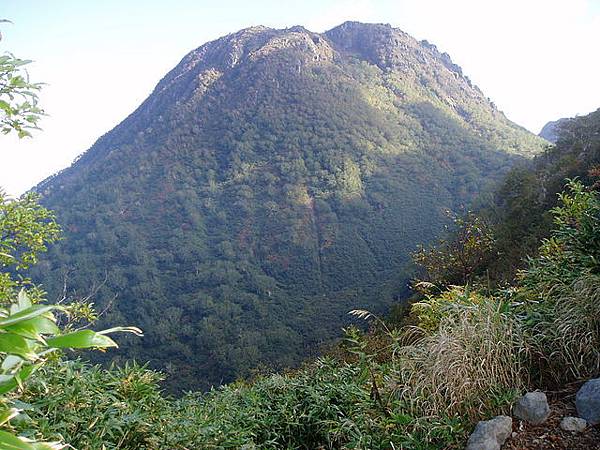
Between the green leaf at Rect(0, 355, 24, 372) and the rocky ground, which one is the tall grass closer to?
the rocky ground

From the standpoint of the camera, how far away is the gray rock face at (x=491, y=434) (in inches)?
83.0

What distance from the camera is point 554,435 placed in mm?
2143

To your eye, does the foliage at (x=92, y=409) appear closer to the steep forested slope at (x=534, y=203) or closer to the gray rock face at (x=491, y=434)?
the gray rock face at (x=491, y=434)

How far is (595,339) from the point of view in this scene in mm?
2539

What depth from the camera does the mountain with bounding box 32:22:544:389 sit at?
1956 inches

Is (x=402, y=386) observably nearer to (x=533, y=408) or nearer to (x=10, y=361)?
(x=533, y=408)

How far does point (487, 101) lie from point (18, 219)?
112948mm

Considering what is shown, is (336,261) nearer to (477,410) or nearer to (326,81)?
(326,81)

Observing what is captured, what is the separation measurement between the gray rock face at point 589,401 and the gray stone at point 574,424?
3cm

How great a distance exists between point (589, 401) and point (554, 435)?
9.6 inches

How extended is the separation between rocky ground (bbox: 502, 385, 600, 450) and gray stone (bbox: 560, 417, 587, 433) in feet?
0.06

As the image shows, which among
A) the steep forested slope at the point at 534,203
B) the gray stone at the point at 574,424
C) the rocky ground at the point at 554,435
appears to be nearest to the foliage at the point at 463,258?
the steep forested slope at the point at 534,203

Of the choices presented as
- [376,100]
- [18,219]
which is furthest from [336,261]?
[18,219]

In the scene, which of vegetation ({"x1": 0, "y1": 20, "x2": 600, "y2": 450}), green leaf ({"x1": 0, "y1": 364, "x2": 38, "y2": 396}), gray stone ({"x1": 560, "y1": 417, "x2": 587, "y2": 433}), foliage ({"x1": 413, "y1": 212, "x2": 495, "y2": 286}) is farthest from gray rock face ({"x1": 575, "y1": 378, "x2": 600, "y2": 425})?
foliage ({"x1": 413, "y1": 212, "x2": 495, "y2": 286})
